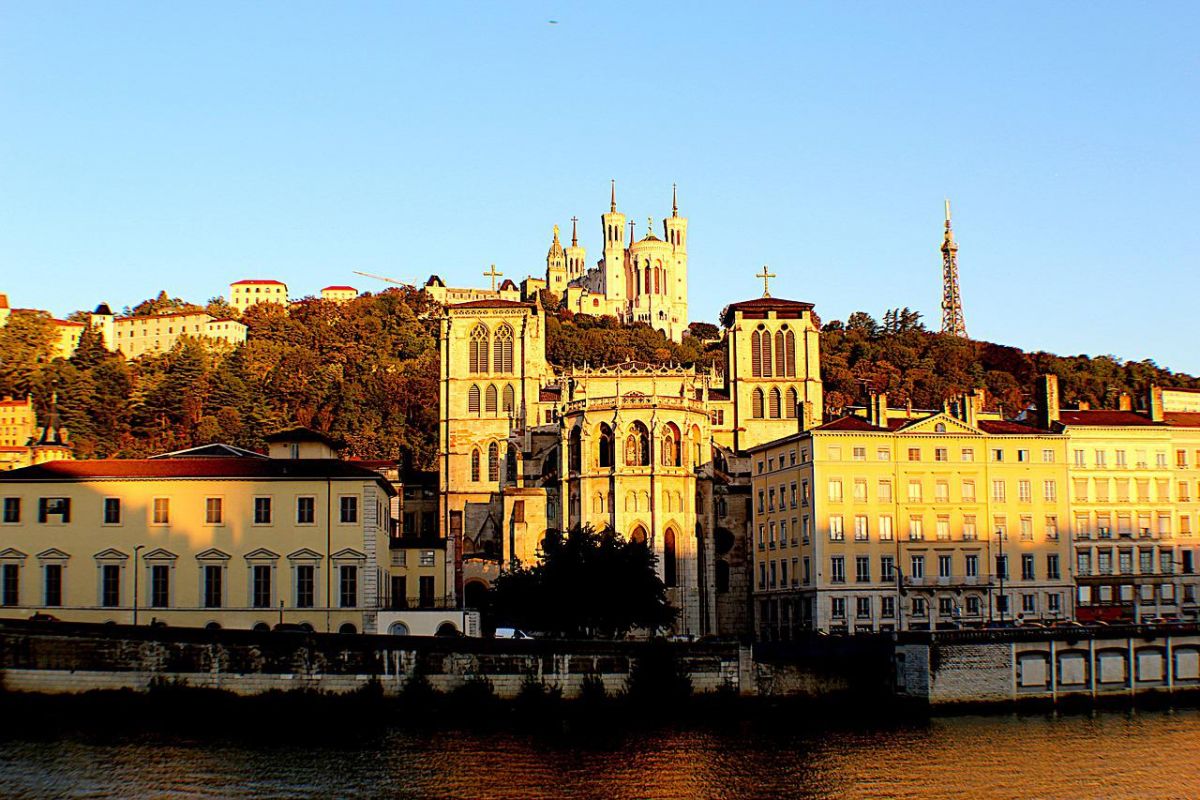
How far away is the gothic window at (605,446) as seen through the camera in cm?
9956

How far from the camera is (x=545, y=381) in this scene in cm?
12075

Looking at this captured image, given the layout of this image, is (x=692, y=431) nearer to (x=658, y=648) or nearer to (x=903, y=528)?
(x=903, y=528)

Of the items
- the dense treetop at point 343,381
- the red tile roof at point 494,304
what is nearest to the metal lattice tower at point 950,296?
the dense treetop at point 343,381

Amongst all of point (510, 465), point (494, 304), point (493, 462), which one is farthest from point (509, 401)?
point (494, 304)

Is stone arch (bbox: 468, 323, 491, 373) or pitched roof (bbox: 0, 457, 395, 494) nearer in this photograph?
pitched roof (bbox: 0, 457, 395, 494)

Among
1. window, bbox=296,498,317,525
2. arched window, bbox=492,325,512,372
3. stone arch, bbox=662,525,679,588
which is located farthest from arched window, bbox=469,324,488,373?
window, bbox=296,498,317,525

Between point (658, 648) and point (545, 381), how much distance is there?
55.3 meters

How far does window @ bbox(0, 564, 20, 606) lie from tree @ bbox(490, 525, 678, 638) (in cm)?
2384

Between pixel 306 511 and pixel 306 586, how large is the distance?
3533mm

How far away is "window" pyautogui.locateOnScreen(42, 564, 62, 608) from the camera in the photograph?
74.2 m

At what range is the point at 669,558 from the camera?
98.2 m

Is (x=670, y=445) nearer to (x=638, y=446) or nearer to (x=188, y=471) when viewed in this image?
(x=638, y=446)

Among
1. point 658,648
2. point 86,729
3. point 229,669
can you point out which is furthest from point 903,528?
point 86,729

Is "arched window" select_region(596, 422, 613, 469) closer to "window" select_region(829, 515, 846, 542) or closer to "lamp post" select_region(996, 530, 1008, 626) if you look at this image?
"window" select_region(829, 515, 846, 542)
